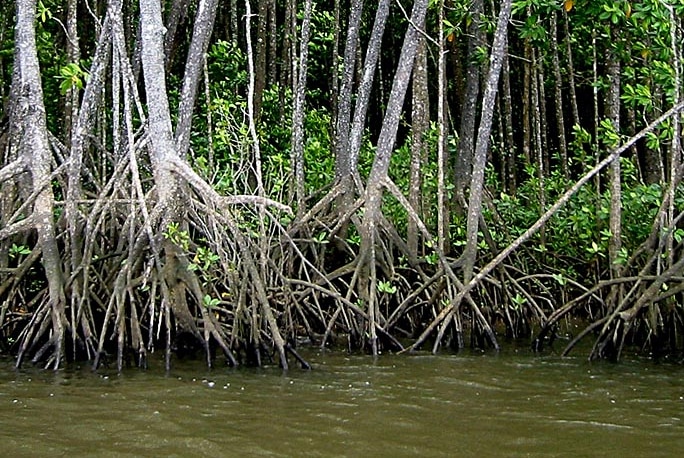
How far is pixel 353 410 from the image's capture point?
5844mm

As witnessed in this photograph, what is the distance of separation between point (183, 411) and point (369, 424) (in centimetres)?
116

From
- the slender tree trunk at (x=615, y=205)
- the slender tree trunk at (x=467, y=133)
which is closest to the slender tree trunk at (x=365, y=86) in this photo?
the slender tree trunk at (x=467, y=133)

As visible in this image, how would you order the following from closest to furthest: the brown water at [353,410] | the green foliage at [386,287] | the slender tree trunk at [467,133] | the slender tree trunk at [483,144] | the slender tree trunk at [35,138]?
the brown water at [353,410] < the slender tree trunk at [35,138] < the green foliage at [386,287] < the slender tree trunk at [483,144] < the slender tree trunk at [467,133]

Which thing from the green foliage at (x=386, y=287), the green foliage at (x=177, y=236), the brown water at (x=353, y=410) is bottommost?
the brown water at (x=353, y=410)

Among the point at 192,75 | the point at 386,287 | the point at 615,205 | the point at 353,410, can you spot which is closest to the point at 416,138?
the point at 386,287

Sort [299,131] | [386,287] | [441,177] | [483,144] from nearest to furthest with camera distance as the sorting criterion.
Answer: [386,287] < [483,144] < [441,177] < [299,131]

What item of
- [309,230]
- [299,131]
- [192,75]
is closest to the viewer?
[192,75]

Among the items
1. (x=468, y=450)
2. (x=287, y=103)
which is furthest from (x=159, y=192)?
(x=287, y=103)

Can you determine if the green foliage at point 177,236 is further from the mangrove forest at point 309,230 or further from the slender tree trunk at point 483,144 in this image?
the slender tree trunk at point 483,144

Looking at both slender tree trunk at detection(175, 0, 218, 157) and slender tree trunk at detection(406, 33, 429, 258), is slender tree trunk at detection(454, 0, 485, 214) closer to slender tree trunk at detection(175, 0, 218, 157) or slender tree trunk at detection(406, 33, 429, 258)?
slender tree trunk at detection(406, 33, 429, 258)

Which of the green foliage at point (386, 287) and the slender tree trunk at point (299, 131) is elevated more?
the slender tree trunk at point (299, 131)

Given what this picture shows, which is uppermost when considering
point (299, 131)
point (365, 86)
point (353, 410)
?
point (365, 86)

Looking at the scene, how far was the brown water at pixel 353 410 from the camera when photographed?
4.92 metres

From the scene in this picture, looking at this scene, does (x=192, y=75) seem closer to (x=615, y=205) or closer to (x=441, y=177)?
(x=441, y=177)
